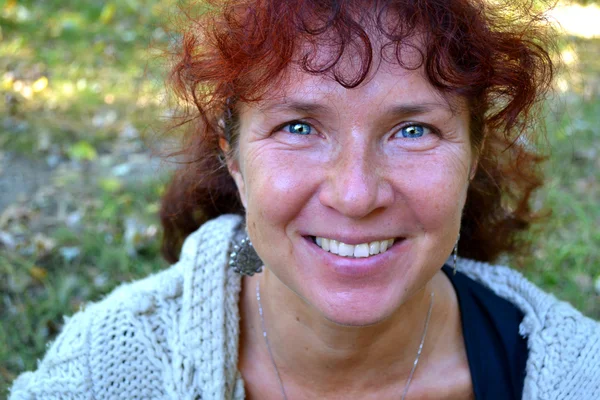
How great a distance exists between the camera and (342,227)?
5.49 feet

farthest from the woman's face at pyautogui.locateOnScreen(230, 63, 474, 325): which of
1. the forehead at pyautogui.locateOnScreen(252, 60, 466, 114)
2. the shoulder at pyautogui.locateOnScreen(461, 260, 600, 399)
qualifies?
the shoulder at pyautogui.locateOnScreen(461, 260, 600, 399)

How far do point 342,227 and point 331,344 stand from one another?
503mm

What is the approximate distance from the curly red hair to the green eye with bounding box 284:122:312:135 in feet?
0.38

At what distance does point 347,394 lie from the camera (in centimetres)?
208

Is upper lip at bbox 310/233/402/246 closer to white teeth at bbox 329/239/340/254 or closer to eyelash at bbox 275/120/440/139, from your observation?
white teeth at bbox 329/239/340/254

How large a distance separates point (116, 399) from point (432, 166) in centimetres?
113

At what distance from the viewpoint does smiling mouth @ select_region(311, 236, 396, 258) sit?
67.2 inches

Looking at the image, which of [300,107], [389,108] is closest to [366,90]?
[389,108]

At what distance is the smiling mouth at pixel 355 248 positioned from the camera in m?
1.71

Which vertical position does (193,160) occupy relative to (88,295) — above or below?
above

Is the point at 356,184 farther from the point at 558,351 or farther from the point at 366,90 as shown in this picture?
the point at 558,351

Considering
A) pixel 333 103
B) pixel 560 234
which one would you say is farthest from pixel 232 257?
pixel 560 234

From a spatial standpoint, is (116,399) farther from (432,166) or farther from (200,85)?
(432,166)

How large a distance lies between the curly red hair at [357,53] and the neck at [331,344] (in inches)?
20.8
